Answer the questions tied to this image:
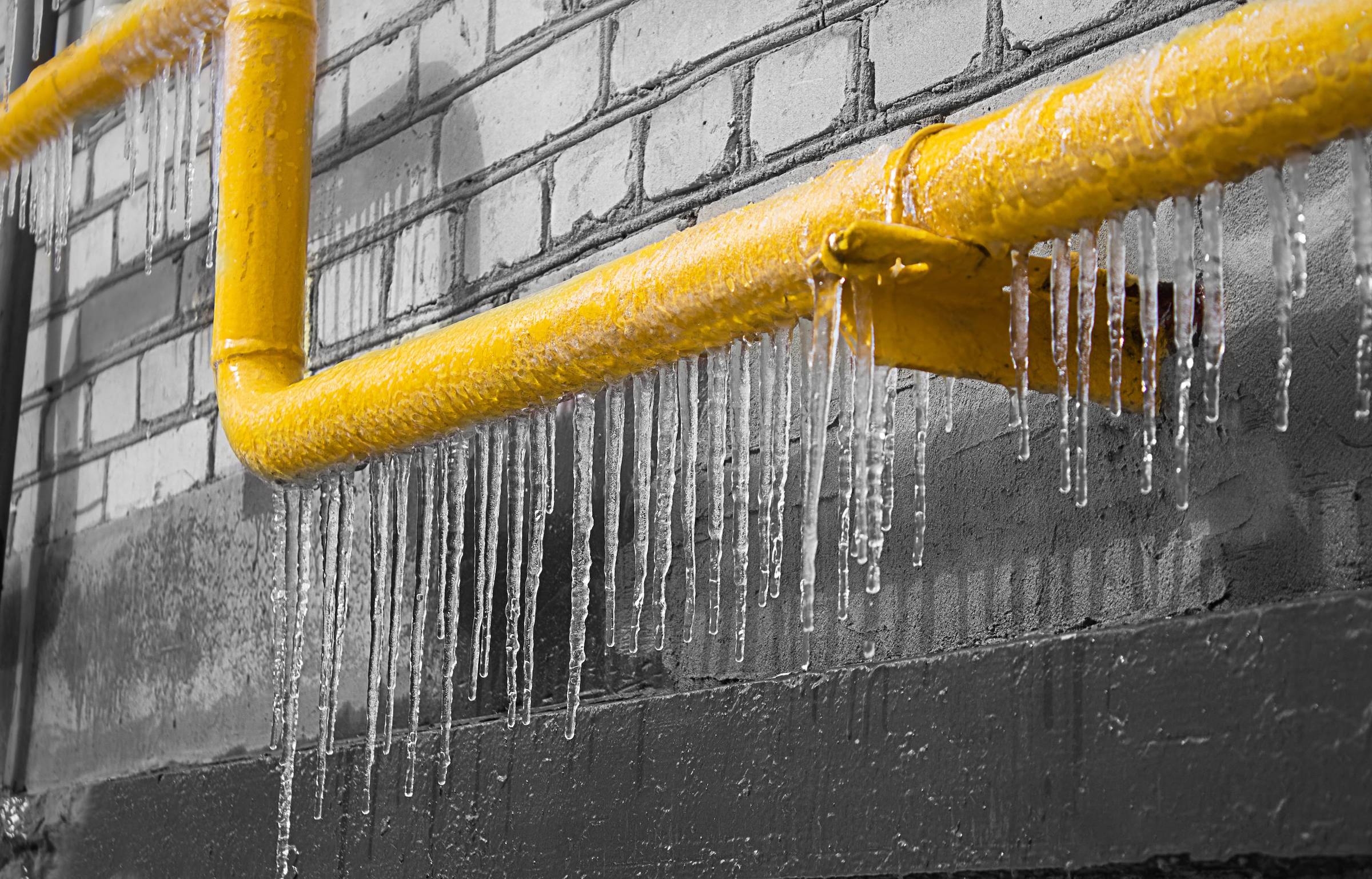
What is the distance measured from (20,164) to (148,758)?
1.19 metres

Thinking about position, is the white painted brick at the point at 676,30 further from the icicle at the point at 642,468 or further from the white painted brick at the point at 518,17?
the icicle at the point at 642,468

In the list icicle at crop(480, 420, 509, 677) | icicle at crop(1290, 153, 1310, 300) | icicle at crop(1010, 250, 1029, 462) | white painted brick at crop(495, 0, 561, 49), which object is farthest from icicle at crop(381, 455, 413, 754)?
icicle at crop(1290, 153, 1310, 300)

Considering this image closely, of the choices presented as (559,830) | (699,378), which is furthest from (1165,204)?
(559,830)

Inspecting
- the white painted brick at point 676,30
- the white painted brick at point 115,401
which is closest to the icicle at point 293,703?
the white painted brick at point 676,30

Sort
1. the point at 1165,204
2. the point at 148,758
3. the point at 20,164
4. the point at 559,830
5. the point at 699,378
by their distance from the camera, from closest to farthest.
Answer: the point at 1165,204 < the point at 559,830 < the point at 699,378 < the point at 148,758 < the point at 20,164

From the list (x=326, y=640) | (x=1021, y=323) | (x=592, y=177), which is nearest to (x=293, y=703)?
(x=326, y=640)

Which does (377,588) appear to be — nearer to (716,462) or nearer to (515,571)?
(515,571)

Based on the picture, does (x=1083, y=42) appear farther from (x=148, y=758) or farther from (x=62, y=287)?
(x=62, y=287)

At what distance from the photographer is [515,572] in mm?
1827

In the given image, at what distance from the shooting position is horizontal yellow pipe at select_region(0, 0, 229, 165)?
2.55 m

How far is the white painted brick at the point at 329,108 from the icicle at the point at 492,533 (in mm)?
698

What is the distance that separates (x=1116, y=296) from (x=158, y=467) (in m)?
1.98

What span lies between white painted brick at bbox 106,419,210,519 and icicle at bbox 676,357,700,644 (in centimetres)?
112

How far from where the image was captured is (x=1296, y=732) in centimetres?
125
